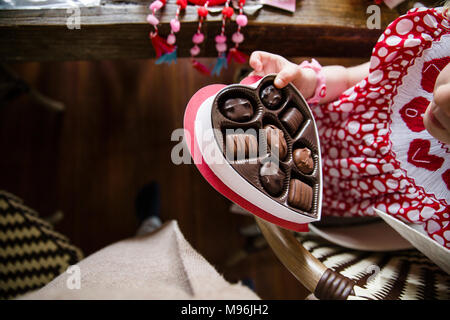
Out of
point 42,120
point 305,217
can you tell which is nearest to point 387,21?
point 305,217

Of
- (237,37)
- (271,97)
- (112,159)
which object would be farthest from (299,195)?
(112,159)

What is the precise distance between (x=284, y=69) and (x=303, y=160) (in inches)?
8.3

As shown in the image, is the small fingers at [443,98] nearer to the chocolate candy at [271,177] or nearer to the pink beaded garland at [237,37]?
the chocolate candy at [271,177]

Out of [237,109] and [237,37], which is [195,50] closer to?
[237,37]

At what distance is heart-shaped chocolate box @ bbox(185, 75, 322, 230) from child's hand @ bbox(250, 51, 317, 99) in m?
0.05

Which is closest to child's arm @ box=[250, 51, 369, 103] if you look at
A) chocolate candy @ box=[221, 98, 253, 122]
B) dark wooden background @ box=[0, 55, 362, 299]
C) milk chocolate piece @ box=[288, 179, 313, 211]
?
chocolate candy @ box=[221, 98, 253, 122]

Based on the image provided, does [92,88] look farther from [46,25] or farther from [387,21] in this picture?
[387,21]

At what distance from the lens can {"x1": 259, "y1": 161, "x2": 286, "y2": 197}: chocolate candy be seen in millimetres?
550

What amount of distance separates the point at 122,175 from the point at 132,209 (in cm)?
18

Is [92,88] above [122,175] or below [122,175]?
above

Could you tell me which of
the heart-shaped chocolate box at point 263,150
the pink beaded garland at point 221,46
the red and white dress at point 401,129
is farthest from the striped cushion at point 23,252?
the red and white dress at point 401,129

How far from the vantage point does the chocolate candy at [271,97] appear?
609mm

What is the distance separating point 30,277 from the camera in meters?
0.93

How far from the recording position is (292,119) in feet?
2.02
